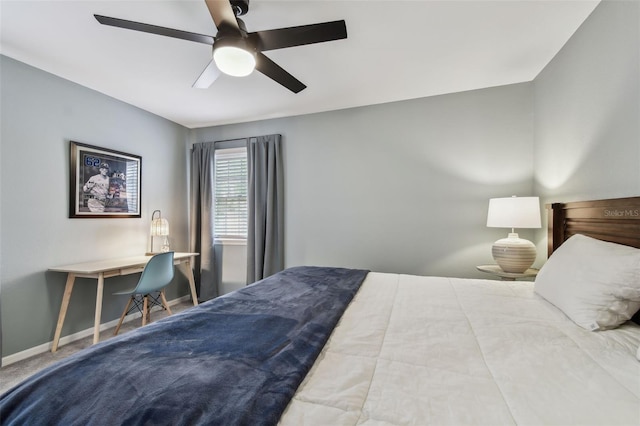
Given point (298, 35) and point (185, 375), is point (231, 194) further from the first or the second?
point (185, 375)

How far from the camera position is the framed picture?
8.60 feet

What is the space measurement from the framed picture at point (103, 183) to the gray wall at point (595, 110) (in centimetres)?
418

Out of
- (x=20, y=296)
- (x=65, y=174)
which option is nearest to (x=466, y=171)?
(x=65, y=174)

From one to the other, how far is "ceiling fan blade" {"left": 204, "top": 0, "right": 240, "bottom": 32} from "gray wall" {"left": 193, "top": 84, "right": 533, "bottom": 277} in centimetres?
193

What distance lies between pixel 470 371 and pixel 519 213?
1.86 meters

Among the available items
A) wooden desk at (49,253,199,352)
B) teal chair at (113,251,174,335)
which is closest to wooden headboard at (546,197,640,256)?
teal chair at (113,251,174,335)

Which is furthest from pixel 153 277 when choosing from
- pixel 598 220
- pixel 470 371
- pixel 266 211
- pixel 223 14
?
pixel 598 220

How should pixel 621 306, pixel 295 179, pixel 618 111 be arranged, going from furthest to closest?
pixel 295 179, pixel 618 111, pixel 621 306

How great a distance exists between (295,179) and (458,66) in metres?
2.07

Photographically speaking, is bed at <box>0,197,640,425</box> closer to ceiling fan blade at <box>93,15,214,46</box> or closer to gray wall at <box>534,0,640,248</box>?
gray wall at <box>534,0,640,248</box>

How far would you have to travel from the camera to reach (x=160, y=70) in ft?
7.90

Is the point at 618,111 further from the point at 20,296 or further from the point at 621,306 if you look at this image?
the point at 20,296

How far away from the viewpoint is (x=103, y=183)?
2.85 metres

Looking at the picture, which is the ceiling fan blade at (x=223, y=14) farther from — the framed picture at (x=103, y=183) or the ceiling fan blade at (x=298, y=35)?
the framed picture at (x=103, y=183)
